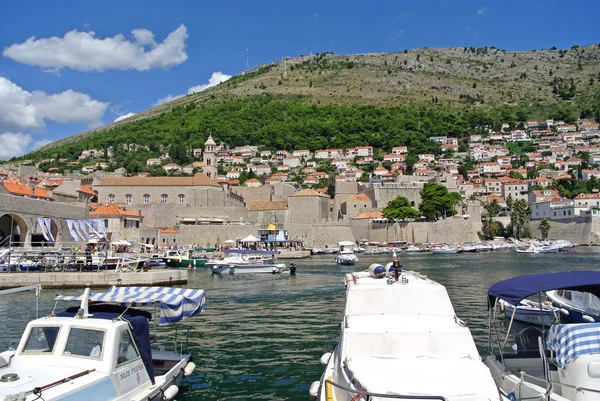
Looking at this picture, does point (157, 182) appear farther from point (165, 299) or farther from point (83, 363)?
point (83, 363)

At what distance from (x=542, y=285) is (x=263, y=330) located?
7.56 meters

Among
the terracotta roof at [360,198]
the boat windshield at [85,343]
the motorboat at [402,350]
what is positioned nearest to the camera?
the motorboat at [402,350]

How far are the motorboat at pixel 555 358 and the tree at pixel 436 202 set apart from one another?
5610 cm

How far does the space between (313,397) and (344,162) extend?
95477mm

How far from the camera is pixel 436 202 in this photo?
62.0 m

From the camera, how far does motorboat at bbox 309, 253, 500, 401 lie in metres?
5.16

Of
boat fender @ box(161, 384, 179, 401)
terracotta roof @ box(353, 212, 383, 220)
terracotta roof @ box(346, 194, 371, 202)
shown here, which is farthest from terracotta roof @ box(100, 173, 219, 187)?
boat fender @ box(161, 384, 179, 401)

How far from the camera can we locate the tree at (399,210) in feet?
200

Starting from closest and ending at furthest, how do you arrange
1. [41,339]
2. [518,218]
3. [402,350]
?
[41,339]
[402,350]
[518,218]

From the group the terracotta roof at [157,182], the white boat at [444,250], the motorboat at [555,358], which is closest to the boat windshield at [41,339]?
the motorboat at [555,358]

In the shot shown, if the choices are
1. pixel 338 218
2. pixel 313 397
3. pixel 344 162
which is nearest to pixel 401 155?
pixel 344 162

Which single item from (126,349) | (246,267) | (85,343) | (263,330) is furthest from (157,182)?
(85,343)

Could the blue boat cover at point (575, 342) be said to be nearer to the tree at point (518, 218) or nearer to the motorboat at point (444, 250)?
the motorboat at point (444, 250)

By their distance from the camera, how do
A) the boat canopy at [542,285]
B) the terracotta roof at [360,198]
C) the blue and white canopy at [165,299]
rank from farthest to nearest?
1. the terracotta roof at [360,198]
2. the blue and white canopy at [165,299]
3. the boat canopy at [542,285]
